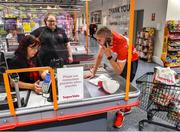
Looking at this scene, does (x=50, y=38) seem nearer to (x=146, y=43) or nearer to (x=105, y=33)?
(x=105, y=33)

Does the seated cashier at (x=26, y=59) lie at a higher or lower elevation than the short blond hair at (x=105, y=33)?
A: lower

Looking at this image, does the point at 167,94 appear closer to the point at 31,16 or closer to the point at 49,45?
the point at 49,45

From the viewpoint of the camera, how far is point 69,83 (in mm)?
1267

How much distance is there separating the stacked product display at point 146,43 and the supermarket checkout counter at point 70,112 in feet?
17.1

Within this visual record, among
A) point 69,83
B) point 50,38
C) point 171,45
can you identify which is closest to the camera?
point 69,83

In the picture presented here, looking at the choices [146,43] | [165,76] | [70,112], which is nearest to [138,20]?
[146,43]

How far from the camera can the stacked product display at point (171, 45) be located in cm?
574

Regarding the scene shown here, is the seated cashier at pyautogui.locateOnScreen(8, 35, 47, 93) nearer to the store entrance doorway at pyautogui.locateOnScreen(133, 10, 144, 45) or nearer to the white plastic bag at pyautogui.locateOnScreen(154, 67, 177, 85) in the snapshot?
the white plastic bag at pyautogui.locateOnScreen(154, 67, 177, 85)

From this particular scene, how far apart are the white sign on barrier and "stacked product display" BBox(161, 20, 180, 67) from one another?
5.30m

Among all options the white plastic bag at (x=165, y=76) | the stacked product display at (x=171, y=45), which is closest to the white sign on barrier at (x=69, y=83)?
the white plastic bag at (x=165, y=76)

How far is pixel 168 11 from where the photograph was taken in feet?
19.0

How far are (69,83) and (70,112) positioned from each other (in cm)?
27

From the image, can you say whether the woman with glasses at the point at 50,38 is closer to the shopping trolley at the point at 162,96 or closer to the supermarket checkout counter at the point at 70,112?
the supermarket checkout counter at the point at 70,112

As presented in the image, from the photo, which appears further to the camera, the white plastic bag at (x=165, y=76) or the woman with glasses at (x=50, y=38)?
the woman with glasses at (x=50, y=38)
